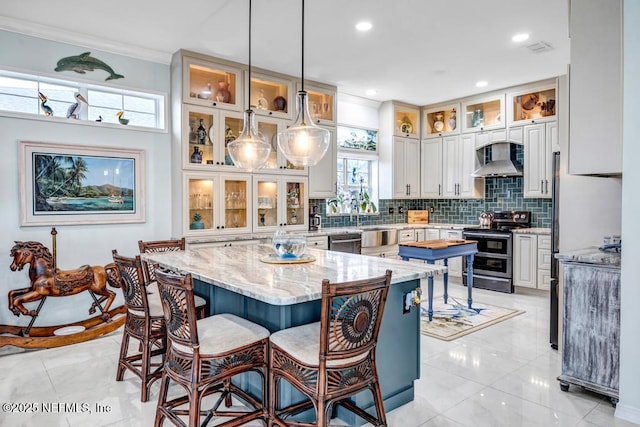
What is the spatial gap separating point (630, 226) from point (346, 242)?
142 inches

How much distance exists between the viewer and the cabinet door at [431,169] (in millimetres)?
6945

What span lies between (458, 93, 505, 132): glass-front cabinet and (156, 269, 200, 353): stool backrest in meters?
5.61

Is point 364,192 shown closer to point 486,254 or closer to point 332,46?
point 486,254

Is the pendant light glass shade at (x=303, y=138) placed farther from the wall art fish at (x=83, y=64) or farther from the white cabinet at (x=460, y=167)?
the white cabinet at (x=460, y=167)

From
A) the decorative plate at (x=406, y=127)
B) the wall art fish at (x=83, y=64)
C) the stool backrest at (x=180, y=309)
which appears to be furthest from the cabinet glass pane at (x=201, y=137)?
the decorative plate at (x=406, y=127)

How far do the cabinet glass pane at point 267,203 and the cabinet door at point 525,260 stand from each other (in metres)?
3.34

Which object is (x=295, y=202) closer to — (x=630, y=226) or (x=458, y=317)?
(x=458, y=317)

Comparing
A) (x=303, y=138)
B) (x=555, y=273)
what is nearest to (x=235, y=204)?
(x=303, y=138)

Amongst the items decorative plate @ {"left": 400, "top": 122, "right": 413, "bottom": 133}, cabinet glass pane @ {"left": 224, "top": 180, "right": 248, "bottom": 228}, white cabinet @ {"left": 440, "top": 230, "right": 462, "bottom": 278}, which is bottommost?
white cabinet @ {"left": 440, "top": 230, "right": 462, "bottom": 278}

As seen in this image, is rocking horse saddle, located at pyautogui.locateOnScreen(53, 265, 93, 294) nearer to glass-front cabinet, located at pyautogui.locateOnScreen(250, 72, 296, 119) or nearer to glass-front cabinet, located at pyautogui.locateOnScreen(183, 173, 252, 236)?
glass-front cabinet, located at pyautogui.locateOnScreen(183, 173, 252, 236)

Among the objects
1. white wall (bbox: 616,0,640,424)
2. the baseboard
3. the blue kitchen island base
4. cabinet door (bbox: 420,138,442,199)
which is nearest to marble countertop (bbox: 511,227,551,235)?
cabinet door (bbox: 420,138,442,199)

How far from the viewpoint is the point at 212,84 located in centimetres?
486

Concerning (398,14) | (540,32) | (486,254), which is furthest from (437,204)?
(398,14)

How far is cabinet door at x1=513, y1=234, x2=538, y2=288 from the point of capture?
18.3 ft
